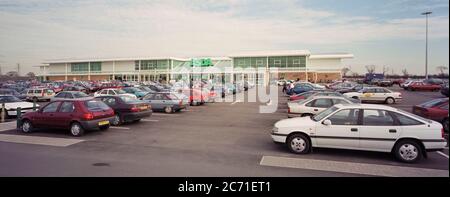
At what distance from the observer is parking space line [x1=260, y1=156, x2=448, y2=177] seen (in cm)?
643

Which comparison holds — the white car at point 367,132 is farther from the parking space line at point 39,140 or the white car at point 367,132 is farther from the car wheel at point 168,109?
the car wheel at point 168,109

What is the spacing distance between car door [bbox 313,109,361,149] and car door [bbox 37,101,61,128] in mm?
9230

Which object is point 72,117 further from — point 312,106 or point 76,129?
point 312,106

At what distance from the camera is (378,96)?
75.9 ft

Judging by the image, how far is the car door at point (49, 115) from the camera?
1076cm

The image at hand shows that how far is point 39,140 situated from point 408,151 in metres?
11.1

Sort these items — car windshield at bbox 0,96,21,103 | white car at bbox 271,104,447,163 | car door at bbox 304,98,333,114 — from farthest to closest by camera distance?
1. car windshield at bbox 0,96,21,103
2. car door at bbox 304,98,333,114
3. white car at bbox 271,104,447,163

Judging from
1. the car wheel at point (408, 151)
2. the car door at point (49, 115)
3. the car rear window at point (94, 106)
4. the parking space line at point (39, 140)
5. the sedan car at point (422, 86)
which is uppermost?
the sedan car at point (422, 86)

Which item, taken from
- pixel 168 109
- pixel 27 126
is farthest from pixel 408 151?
pixel 168 109

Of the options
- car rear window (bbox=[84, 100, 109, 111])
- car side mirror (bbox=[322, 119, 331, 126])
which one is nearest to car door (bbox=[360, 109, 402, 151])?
car side mirror (bbox=[322, 119, 331, 126])

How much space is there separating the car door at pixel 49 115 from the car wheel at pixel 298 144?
8.49 metres

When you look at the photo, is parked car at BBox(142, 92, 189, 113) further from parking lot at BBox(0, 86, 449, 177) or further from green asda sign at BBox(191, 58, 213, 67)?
green asda sign at BBox(191, 58, 213, 67)

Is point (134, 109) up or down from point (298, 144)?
up

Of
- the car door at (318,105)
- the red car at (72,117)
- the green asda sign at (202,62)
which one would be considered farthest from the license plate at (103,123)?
the green asda sign at (202,62)
